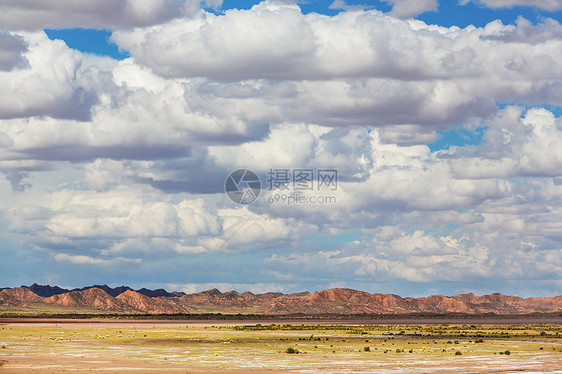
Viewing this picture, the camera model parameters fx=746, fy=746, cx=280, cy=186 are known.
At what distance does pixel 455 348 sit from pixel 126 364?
43.9 m

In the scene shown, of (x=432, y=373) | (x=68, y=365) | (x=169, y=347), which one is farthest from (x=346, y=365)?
(x=169, y=347)

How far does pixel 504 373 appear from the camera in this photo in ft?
208

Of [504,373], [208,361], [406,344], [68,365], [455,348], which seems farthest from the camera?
[406,344]

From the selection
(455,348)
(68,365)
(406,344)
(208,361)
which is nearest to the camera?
(68,365)

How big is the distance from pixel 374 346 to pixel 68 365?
4349 centimetres

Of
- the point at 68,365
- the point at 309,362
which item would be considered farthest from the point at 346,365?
the point at 68,365

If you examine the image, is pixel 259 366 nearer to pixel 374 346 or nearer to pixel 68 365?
pixel 68 365

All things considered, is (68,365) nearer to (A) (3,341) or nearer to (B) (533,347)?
(A) (3,341)

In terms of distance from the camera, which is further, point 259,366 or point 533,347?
point 533,347

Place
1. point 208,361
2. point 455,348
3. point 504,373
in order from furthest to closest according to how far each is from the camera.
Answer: point 455,348
point 208,361
point 504,373

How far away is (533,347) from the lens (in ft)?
320

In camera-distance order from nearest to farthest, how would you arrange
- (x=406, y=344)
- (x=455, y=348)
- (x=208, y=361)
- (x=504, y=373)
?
(x=504, y=373) → (x=208, y=361) → (x=455, y=348) → (x=406, y=344)

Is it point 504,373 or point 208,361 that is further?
point 208,361

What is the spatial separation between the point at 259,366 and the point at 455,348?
34929 millimetres
